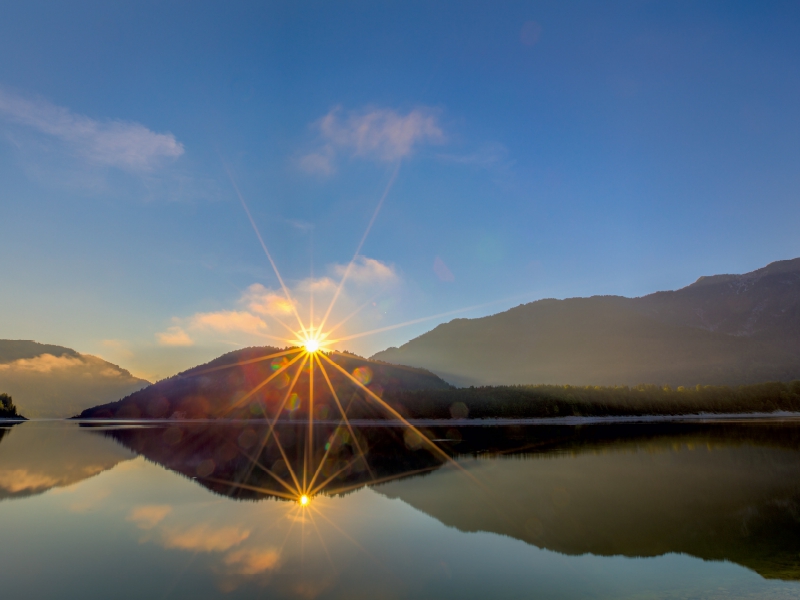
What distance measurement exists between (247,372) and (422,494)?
152m

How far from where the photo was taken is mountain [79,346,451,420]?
13238 cm

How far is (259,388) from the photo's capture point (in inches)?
5955

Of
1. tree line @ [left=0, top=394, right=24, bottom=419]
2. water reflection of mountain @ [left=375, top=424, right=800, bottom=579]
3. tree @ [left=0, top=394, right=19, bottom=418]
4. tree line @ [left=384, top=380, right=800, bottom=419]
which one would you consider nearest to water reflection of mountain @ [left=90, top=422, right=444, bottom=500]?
water reflection of mountain @ [left=375, top=424, right=800, bottom=579]

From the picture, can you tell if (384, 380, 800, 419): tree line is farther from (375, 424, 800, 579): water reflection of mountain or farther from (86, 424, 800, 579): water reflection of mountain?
(375, 424, 800, 579): water reflection of mountain

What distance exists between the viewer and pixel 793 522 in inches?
676

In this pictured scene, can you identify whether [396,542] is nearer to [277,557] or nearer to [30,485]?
[277,557]

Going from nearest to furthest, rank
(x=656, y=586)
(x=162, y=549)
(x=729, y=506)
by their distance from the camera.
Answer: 1. (x=656, y=586)
2. (x=162, y=549)
3. (x=729, y=506)

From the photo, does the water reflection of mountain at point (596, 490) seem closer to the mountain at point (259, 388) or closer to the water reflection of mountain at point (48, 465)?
the water reflection of mountain at point (48, 465)

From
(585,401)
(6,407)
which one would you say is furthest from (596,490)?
(6,407)

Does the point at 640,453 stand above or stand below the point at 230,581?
below

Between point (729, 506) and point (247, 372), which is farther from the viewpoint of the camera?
point (247, 372)

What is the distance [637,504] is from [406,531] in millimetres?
9697

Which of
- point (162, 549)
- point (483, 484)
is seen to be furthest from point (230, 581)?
point (483, 484)

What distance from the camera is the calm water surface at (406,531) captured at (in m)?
11.9
